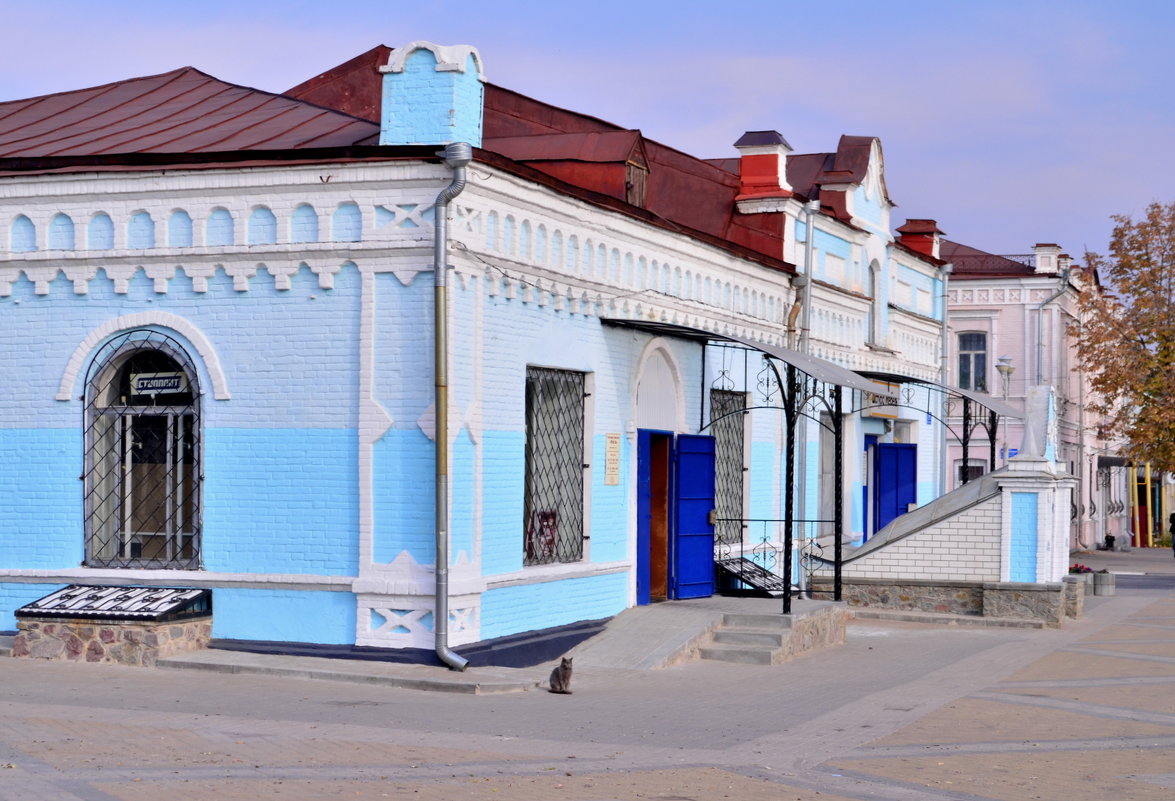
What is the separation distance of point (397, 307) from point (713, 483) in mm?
5876

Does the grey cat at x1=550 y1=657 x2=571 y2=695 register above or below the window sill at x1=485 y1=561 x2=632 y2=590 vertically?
below

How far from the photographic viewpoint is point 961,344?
141 feet

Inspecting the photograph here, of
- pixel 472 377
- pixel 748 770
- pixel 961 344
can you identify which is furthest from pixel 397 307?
pixel 961 344

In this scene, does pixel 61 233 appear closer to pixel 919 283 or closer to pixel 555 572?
pixel 555 572

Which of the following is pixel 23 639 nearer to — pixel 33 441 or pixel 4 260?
pixel 33 441

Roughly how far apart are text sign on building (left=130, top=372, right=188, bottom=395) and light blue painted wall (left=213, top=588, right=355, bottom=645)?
1856mm

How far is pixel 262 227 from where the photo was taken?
1347cm

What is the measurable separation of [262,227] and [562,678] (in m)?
4.57

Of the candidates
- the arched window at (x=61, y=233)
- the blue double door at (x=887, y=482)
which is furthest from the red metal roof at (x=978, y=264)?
the arched window at (x=61, y=233)

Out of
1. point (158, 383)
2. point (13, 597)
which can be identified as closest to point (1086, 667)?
point (158, 383)

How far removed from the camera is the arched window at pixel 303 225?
43.8 ft

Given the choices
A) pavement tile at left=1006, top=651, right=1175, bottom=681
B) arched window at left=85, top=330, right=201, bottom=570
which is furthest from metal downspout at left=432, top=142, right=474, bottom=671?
pavement tile at left=1006, top=651, right=1175, bottom=681

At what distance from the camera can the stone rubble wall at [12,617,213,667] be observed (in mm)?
12992

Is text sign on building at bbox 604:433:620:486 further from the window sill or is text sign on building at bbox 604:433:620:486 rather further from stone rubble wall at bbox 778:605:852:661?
stone rubble wall at bbox 778:605:852:661
